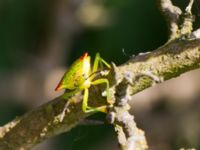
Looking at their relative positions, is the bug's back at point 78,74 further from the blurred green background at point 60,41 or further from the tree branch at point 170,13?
the blurred green background at point 60,41

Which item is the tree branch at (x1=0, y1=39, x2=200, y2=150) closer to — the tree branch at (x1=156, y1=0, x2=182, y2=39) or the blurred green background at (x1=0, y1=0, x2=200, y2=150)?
the tree branch at (x1=156, y1=0, x2=182, y2=39)

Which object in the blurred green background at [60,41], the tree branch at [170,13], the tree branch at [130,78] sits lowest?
the tree branch at [130,78]

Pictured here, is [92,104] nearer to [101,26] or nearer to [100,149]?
[100,149]

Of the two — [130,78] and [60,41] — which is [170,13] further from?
A: [60,41]

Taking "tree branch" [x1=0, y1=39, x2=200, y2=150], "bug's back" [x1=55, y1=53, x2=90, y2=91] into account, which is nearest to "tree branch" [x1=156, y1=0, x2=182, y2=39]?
"tree branch" [x1=0, y1=39, x2=200, y2=150]

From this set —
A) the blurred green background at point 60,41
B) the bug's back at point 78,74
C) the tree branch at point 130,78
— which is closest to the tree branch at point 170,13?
the tree branch at point 130,78
